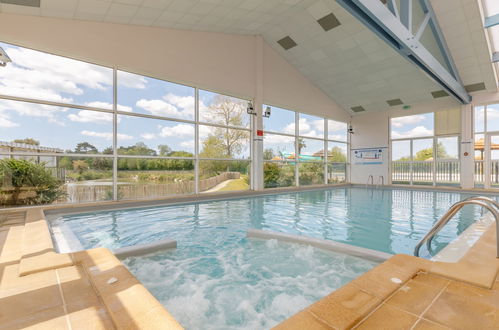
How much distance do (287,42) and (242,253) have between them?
7.73 meters

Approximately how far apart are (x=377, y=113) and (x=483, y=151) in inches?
152

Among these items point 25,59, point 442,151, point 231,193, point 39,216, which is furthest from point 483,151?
point 25,59

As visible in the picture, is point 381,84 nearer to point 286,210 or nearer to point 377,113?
point 377,113

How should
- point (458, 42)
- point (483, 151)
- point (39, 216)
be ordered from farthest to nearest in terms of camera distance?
1. point (483, 151)
2. point (458, 42)
3. point (39, 216)

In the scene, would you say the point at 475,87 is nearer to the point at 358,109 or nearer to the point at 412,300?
the point at 358,109

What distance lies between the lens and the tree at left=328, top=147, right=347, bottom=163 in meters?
11.3

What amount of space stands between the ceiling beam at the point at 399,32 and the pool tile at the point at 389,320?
3.52 m

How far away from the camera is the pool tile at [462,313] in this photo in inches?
43.9

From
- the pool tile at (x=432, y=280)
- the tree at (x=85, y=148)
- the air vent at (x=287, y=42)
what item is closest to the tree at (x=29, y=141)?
the tree at (x=85, y=148)

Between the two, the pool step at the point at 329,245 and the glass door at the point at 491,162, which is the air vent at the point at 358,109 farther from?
the pool step at the point at 329,245

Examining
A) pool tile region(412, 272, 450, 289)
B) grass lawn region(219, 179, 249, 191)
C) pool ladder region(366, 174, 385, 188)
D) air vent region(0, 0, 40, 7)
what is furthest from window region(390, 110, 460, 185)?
air vent region(0, 0, 40, 7)

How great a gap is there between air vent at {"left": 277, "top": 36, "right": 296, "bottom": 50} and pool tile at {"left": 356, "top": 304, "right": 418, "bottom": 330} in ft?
28.0

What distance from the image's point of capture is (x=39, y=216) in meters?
3.85

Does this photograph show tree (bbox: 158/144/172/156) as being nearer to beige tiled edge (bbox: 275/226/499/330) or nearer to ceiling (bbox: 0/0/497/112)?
ceiling (bbox: 0/0/497/112)
